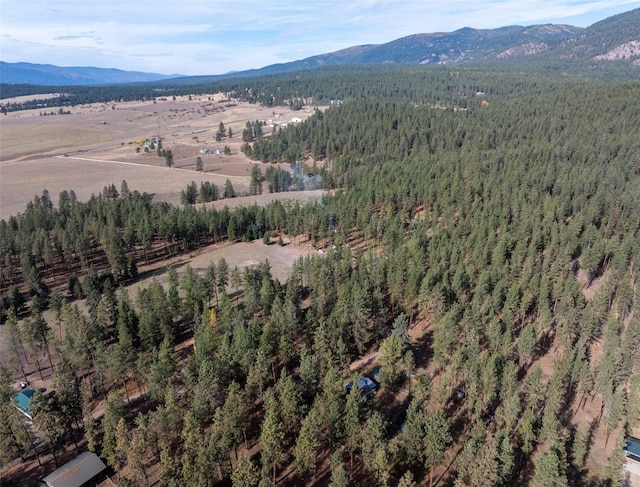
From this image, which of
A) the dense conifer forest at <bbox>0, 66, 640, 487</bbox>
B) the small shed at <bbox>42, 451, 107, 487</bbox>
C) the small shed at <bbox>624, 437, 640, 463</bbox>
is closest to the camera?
the small shed at <bbox>42, 451, 107, 487</bbox>

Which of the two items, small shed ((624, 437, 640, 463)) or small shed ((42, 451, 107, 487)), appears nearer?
small shed ((42, 451, 107, 487))

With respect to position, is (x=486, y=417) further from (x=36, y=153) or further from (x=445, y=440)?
(x=36, y=153)

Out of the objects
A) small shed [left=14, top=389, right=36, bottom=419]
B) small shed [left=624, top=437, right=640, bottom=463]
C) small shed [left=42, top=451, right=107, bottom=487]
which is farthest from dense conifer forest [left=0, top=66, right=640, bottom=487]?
small shed [left=14, top=389, right=36, bottom=419]

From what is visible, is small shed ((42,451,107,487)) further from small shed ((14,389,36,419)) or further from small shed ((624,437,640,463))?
small shed ((624,437,640,463))

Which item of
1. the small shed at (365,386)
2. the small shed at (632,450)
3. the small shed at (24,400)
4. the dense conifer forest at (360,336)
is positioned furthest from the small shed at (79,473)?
the small shed at (632,450)

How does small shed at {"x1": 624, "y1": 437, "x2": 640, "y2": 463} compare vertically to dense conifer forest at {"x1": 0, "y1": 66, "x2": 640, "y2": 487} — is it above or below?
below

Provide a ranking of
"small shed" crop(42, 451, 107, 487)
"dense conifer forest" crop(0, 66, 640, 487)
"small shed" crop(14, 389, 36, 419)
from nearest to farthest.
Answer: "small shed" crop(42, 451, 107, 487) → "dense conifer forest" crop(0, 66, 640, 487) → "small shed" crop(14, 389, 36, 419)

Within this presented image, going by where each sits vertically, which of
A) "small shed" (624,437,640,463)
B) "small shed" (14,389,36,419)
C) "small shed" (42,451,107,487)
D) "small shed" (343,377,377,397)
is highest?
"small shed" (14,389,36,419)

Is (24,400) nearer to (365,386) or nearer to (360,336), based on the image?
(365,386)
